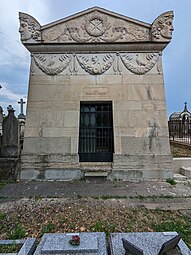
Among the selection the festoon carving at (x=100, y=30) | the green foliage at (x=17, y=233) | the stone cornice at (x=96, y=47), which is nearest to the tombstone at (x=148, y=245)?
the green foliage at (x=17, y=233)

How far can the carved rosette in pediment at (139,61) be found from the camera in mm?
6238

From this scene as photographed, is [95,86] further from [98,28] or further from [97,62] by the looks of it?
[98,28]

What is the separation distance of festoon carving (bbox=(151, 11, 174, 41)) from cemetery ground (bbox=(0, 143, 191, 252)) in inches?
198

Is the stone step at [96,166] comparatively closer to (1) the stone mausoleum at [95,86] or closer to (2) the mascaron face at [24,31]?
(1) the stone mausoleum at [95,86]

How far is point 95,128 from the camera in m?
6.39

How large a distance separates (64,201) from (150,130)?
3.73m

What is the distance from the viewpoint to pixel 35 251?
2.22 m

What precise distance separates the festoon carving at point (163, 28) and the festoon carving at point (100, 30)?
310mm

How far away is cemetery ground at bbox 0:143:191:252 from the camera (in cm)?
308

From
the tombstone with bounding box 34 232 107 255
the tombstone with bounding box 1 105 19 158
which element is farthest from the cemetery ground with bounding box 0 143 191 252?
the tombstone with bounding box 1 105 19 158

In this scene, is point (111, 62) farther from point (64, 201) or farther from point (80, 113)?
point (64, 201)

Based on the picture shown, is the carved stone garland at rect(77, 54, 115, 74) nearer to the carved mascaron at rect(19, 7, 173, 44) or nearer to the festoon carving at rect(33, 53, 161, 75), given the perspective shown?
the festoon carving at rect(33, 53, 161, 75)

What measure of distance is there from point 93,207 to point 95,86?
13.4 ft

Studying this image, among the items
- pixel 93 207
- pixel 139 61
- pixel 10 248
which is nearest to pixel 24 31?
pixel 139 61
